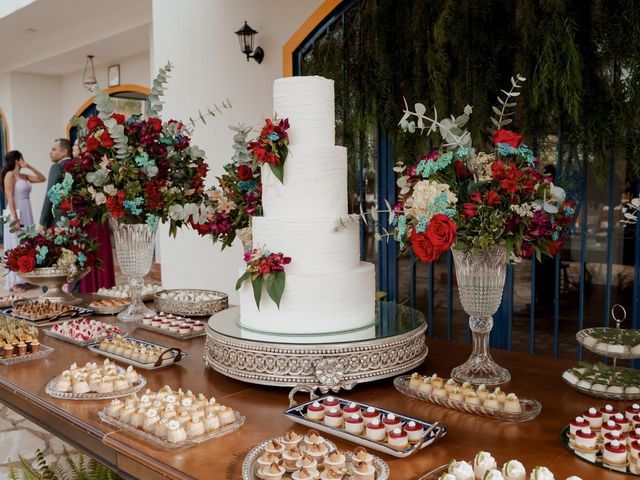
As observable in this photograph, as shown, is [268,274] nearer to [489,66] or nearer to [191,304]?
[191,304]

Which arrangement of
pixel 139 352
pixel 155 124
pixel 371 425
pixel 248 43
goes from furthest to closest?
pixel 248 43 → pixel 155 124 → pixel 139 352 → pixel 371 425

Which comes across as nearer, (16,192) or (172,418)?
(172,418)

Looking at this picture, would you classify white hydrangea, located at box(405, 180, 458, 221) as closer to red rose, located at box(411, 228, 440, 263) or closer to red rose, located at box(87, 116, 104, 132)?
red rose, located at box(411, 228, 440, 263)

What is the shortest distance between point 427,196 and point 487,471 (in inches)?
28.9

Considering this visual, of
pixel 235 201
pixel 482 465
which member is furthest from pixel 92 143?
pixel 482 465

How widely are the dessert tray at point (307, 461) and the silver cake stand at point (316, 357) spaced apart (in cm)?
30

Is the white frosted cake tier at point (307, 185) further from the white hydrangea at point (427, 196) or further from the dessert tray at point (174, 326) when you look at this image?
the dessert tray at point (174, 326)

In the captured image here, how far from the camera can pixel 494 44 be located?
3807 millimetres

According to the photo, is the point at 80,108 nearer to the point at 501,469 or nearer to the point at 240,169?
the point at 240,169

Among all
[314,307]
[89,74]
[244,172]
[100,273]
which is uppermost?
[89,74]

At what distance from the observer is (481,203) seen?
1.67 m

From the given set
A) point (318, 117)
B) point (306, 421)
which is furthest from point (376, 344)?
point (318, 117)

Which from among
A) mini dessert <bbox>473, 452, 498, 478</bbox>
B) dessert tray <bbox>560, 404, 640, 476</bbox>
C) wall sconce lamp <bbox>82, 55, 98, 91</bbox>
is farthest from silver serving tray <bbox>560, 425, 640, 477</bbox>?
wall sconce lamp <bbox>82, 55, 98, 91</bbox>

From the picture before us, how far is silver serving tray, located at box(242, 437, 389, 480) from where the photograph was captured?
4.18 ft
